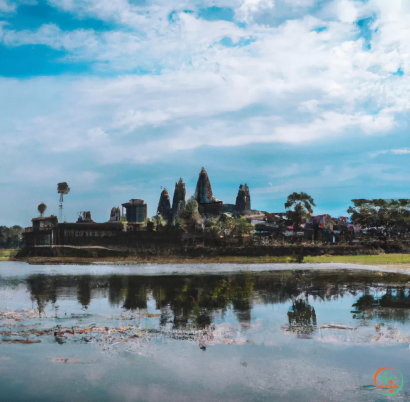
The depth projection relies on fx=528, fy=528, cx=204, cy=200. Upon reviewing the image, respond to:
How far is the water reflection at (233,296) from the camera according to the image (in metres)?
19.9

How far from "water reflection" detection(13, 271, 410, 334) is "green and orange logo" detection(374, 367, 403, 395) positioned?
4.85m

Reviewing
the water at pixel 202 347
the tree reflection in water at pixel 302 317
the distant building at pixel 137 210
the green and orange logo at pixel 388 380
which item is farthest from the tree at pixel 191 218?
A: the green and orange logo at pixel 388 380

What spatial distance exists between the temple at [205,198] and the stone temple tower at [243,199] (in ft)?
27.1

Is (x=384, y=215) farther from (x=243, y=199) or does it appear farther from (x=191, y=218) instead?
(x=243, y=199)

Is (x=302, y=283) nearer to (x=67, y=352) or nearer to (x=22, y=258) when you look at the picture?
(x=67, y=352)

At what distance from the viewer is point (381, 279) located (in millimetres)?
35344

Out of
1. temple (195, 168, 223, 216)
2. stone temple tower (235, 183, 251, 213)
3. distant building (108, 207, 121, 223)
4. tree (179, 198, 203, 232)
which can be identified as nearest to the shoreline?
tree (179, 198, 203, 232)

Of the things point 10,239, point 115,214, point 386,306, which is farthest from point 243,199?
point 386,306

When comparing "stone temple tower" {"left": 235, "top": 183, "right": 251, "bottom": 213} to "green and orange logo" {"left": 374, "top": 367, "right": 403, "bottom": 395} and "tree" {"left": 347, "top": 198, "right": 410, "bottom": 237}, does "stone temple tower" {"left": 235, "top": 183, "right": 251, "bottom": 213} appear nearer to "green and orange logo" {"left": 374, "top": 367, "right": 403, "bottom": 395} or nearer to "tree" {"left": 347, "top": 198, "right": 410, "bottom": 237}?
"tree" {"left": 347, "top": 198, "right": 410, "bottom": 237}

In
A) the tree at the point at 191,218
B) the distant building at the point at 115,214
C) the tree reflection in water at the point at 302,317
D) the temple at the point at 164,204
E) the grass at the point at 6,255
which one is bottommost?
the tree reflection in water at the point at 302,317

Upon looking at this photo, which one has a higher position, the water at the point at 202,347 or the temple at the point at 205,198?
the temple at the point at 205,198

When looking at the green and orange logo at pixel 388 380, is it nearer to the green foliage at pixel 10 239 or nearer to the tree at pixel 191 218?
the tree at pixel 191 218

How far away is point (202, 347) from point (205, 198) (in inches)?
4197

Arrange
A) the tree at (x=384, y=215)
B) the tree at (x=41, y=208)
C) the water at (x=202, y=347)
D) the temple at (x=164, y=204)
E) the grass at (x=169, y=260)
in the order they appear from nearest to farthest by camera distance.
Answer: the water at (x=202, y=347)
the grass at (x=169, y=260)
the tree at (x=384, y=215)
the tree at (x=41, y=208)
the temple at (x=164, y=204)
